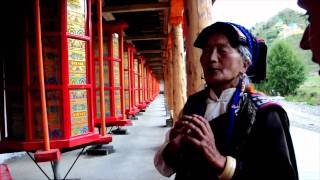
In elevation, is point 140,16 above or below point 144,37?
above

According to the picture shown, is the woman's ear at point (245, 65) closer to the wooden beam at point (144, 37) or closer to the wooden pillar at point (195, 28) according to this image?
the wooden pillar at point (195, 28)

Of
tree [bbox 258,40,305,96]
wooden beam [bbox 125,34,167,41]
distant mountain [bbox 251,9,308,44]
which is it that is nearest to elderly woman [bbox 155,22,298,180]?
wooden beam [bbox 125,34,167,41]

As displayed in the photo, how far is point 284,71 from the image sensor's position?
131ft

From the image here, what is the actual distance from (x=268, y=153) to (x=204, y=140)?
0.24 m


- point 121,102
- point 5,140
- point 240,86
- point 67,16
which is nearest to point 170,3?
point 121,102

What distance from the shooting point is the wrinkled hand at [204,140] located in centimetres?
128

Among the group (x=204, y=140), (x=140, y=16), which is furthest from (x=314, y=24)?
(x=140, y=16)

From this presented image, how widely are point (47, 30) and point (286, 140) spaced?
2.73m

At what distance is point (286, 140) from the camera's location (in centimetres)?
129

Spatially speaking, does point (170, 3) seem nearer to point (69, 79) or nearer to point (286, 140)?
point (69, 79)

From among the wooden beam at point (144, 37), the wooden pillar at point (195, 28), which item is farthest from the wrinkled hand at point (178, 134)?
the wooden beam at point (144, 37)

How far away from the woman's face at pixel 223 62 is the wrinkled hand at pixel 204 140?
26 cm

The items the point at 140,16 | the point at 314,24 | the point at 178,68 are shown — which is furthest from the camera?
the point at 140,16

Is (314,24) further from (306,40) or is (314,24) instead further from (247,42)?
(247,42)
